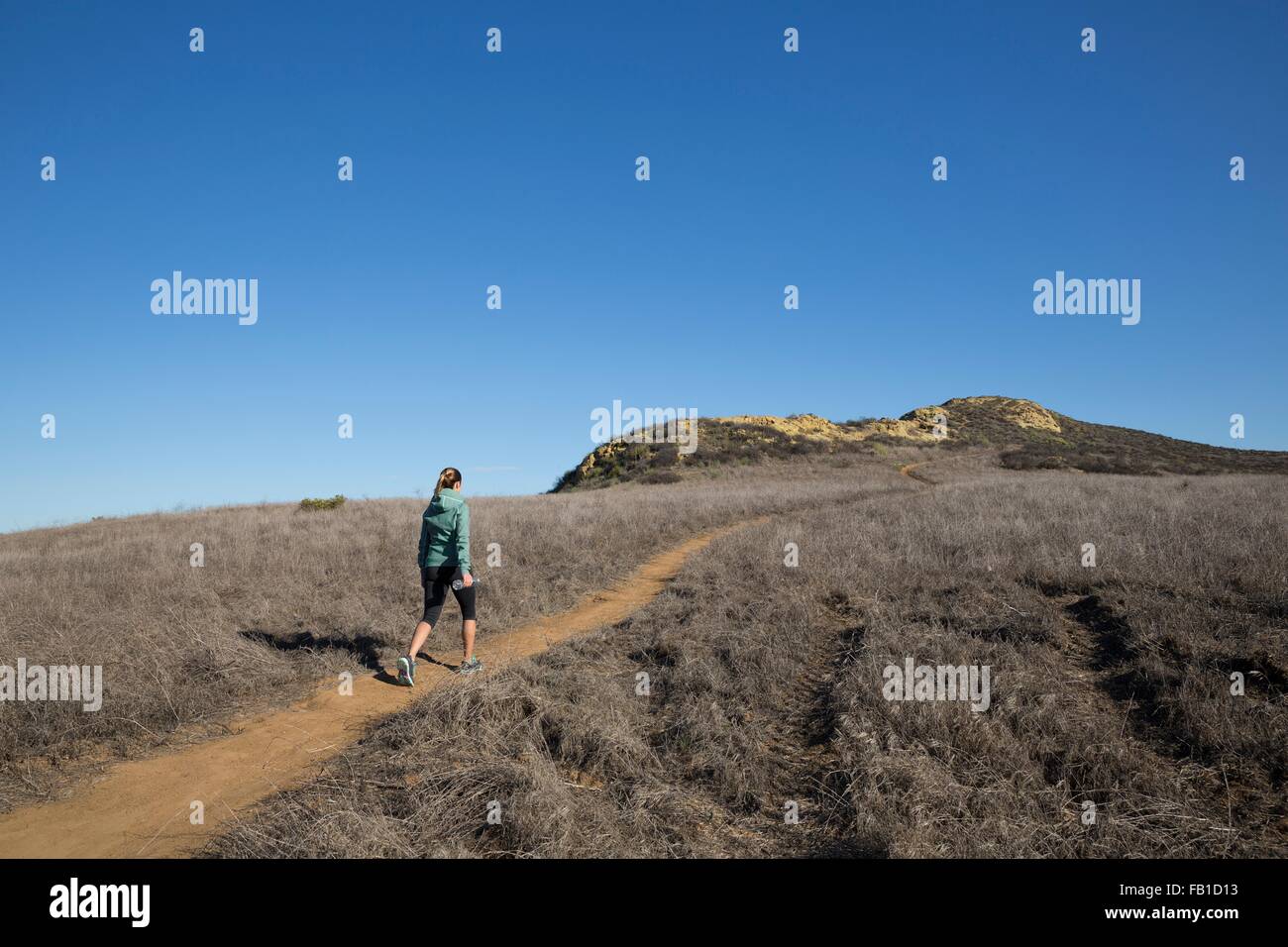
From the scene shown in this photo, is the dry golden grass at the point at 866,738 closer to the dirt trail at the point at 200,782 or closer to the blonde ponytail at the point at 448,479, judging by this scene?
the dirt trail at the point at 200,782

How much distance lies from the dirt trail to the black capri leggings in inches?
26.7

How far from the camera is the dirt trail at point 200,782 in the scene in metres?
4.12

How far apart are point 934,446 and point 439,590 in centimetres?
5495

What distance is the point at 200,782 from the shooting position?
16.2 ft

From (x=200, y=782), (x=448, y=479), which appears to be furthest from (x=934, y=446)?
(x=200, y=782)

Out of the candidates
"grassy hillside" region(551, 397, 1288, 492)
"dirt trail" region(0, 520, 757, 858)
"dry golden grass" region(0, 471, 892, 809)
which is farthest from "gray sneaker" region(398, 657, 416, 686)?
"grassy hillside" region(551, 397, 1288, 492)

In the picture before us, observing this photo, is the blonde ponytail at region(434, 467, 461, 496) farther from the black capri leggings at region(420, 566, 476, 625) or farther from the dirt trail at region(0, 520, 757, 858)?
the dirt trail at region(0, 520, 757, 858)

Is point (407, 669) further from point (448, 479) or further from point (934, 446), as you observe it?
point (934, 446)

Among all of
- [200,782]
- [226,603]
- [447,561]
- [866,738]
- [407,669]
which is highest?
[447,561]

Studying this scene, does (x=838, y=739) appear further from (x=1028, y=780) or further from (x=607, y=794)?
(x=607, y=794)

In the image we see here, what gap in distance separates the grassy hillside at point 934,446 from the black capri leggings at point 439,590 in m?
30.3

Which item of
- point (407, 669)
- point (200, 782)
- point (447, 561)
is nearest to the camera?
point (200, 782)

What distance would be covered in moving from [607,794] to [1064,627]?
18.6 ft
